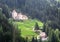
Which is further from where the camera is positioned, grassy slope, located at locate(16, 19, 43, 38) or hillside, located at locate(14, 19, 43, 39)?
hillside, located at locate(14, 19, 43, 39)

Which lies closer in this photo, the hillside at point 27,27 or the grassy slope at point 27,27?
the grassy slope at point 27,27

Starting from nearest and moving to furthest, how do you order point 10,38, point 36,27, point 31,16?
1. point 10,38
2. point 36,27
3. point 31,16

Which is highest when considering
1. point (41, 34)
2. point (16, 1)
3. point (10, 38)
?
point (16, 1)

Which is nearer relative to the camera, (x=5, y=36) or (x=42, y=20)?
(x=5, y=36)

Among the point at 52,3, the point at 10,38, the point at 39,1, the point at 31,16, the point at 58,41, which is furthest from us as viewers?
the point at 52,3

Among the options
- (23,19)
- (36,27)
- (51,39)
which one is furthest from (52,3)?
(51,39)

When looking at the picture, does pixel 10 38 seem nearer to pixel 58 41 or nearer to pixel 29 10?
pixel 58 41

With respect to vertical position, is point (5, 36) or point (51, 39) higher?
point (5, 36)

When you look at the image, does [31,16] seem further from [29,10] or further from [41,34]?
[41,34]

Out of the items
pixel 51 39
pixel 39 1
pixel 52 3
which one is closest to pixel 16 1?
pixel 39 1
